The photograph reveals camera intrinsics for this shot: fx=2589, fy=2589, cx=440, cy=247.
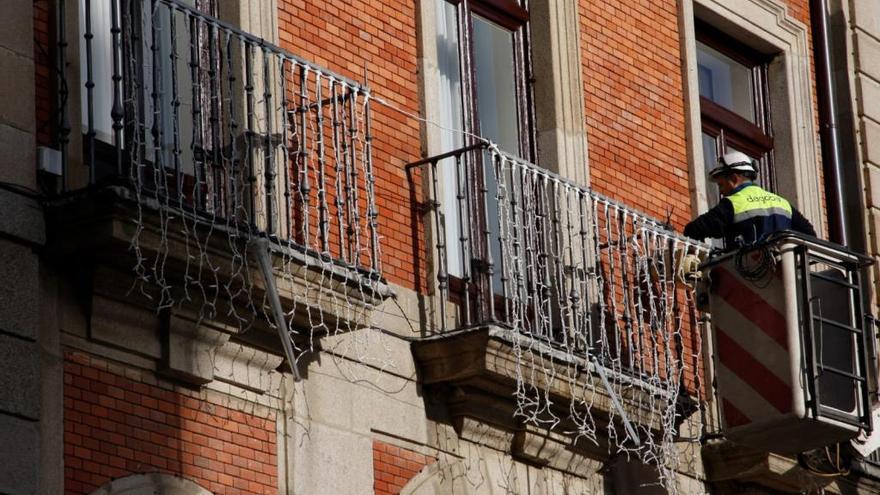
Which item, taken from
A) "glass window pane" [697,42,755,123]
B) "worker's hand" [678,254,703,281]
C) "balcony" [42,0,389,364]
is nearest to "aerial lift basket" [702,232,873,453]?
"worker's hand" [678,254,703,281]

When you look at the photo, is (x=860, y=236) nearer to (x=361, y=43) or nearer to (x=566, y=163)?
(x=566, y=163)

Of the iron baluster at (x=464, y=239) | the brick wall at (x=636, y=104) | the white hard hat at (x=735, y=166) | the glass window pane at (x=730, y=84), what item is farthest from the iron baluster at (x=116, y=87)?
the glass window pane at (x=730, y=84)

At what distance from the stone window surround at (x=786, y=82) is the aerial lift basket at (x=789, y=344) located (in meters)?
3.76

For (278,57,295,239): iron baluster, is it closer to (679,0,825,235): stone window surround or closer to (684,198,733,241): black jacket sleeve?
(684,198,733,241): black jacket sleeve

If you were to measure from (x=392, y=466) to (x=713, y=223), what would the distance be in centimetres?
235

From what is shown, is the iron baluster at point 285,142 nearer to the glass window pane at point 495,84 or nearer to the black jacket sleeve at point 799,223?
the glass window pane at point 495,84

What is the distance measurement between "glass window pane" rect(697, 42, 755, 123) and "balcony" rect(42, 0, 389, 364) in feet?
16.4

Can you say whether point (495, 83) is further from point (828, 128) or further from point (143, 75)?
point (143, 75)

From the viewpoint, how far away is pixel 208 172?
12.3 metres

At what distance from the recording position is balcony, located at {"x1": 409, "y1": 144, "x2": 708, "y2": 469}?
13805 millimetres

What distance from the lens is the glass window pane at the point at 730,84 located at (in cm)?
1822

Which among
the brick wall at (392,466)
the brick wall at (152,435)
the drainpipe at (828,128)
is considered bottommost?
the brick wall at (152,435)

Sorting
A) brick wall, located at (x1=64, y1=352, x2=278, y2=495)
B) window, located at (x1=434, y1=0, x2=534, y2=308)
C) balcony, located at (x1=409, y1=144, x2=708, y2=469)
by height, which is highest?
window, located at (x1=434, y1=0, x2=534, y2=308)

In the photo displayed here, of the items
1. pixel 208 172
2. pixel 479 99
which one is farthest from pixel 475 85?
pixel 208 172
